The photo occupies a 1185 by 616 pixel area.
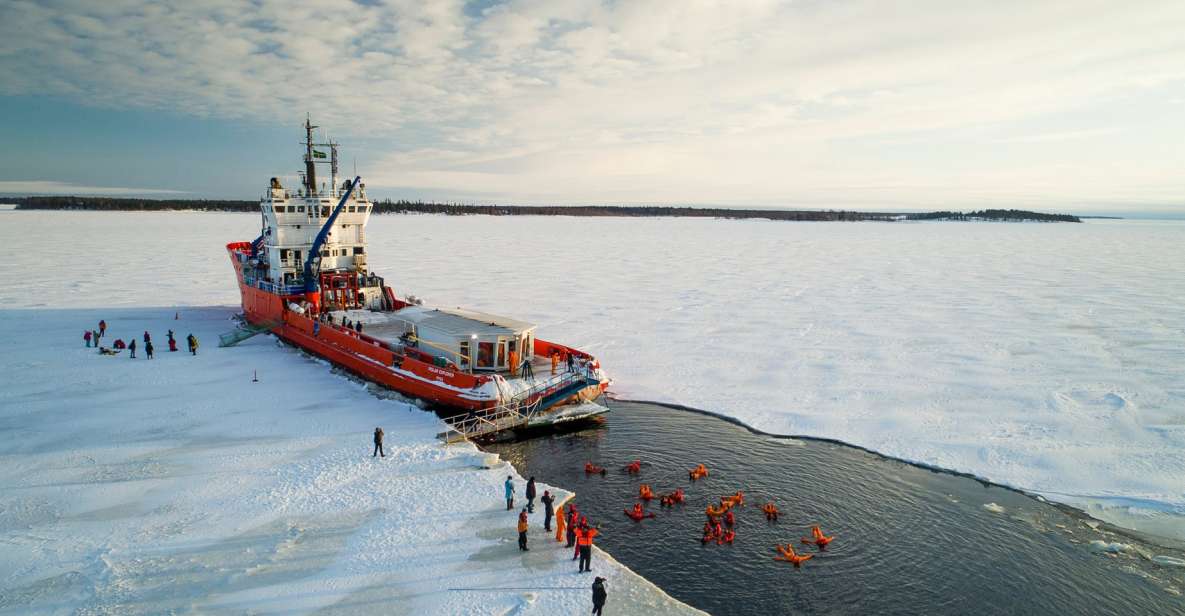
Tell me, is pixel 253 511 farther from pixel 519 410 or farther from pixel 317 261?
pixel 317 261

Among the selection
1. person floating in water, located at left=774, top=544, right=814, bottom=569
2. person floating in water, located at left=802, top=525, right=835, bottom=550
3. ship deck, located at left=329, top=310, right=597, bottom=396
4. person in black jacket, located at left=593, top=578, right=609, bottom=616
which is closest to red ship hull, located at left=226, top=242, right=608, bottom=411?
ship deck, located at left=329, top=310, right=597, bottom=396

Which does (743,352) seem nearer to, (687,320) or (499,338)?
(687,320)

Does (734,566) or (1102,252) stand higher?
(1102,252)

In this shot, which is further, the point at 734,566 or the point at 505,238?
the point at 505,238

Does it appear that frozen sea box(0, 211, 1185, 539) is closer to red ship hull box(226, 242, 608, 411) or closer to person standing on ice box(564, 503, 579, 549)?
red ship hull box(226, 242, 608, 411)

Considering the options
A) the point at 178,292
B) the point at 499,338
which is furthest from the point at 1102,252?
the point at 178,292

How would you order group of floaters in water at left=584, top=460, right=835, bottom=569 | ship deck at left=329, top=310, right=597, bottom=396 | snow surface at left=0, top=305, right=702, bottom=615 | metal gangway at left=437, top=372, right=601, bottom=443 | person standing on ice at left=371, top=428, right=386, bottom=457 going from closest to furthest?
1. snow surface at left=0, top=305, right=702, bottom=615
2. group of floaters in water at left=584, top=460, right=835, bottom=569
3. person standing on ice at left=371, top=428, right=386, bottom=457
4. metal gangway at left=437, top=372, right=601, bottom=443
5. ship deck at left=329, top=310, right=597, bottom=396
